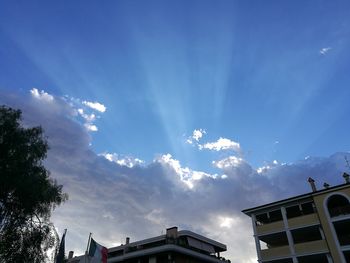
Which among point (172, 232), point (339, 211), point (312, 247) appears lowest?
point (312, 247)

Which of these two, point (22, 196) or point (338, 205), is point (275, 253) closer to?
point (338, 205)

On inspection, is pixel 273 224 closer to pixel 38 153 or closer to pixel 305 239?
pixel 305 239

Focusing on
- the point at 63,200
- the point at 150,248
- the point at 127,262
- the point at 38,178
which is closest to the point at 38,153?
the point at 38,178

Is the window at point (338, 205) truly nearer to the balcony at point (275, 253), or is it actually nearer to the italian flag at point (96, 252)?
the balcony at point (275, 253)

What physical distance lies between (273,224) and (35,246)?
26.8 meters

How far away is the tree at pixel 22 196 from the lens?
20797mm

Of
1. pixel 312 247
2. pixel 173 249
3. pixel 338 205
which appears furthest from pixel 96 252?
pixel 338 205

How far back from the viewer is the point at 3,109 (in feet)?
79.9

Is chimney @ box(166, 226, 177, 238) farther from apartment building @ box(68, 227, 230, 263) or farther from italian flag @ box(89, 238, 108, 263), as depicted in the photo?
italian flag @ box(89, 238, 108, 263)

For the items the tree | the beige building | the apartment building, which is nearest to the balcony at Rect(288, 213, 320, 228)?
the beige building

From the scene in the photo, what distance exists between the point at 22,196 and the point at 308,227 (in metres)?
29.5

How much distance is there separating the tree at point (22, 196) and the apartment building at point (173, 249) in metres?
20.3

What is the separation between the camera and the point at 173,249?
128 feet

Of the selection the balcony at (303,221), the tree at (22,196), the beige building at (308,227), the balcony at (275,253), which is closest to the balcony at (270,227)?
the beige building at (308,227)
